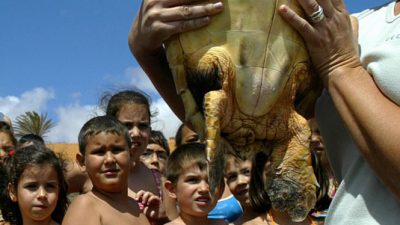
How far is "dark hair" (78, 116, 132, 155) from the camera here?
2.96 metres

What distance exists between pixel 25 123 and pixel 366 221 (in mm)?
13973

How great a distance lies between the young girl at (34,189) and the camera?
2.98 m

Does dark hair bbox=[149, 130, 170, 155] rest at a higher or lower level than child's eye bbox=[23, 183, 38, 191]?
lower

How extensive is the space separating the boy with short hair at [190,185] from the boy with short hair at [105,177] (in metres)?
0.22

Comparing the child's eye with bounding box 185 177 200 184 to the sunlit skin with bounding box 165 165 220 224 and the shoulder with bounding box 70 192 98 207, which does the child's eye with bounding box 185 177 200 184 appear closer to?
the sunlit skin with bounding box 165 165 220 224

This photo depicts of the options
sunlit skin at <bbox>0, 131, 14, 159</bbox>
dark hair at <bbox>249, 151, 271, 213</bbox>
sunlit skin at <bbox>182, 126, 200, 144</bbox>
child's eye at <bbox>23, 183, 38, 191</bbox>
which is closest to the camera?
dark hair at <bbox>249, 151, 271, 213</bbox>

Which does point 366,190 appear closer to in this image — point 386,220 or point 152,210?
point 386,220

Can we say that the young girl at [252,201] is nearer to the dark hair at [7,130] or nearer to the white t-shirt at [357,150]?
the white t-shirt at [357,150]

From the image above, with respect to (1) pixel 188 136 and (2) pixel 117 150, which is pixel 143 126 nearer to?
(1) pixel 188 136

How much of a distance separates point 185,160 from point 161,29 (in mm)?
1591

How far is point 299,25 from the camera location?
1424mm

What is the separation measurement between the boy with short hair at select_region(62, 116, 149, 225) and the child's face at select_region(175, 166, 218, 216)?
0.74 ft

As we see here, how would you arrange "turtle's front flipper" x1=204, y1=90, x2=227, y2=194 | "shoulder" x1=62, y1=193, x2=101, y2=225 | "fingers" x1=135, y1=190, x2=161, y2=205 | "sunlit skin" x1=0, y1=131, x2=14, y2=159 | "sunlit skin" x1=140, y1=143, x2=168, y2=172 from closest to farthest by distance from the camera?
"turtle's front flipper" x1=204, y1=90, x2=227, y2=194 → "shoulder" x1=62, y1=193, x2=101, y2=225 → "fingers" x1=135, y1=190, x2=161, y2=205 → "sunlit skin" x1=0, y1=131, x2=14, y2=159 → "sunlit skin" x1=140, y1=143, x2=168, y2=172

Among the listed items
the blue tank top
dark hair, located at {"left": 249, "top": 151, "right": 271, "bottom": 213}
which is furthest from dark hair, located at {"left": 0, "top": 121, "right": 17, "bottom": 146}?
dark hair, located at {"left": 249, "top": 151, "right": 271, "bottom": 213}
